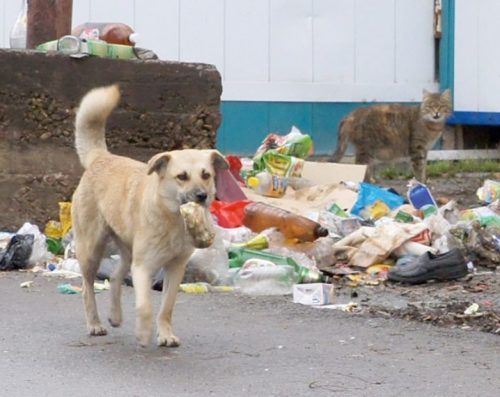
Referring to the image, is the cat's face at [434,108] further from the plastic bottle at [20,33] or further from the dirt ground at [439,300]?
the dirt ground at [439,300]

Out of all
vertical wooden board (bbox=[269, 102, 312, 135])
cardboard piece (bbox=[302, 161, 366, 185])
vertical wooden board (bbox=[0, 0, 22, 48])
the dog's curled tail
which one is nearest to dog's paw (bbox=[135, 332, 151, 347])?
the dog's curled tail

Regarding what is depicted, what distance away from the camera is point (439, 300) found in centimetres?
727

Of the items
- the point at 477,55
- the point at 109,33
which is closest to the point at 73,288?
the point at 109,33

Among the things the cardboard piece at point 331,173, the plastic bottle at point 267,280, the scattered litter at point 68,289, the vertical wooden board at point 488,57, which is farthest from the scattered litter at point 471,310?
the vertical wooden board at point 488,57

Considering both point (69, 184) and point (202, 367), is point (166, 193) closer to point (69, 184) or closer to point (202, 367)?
point (202, 367)

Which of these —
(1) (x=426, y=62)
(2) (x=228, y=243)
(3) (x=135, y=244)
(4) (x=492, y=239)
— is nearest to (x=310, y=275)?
(2) (x=228, y=243)

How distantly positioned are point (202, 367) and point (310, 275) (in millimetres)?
2359

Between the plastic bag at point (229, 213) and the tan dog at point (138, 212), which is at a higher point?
the tan dog at point (138, 212)

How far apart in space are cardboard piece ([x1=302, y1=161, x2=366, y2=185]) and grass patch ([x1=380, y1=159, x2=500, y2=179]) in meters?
2.25

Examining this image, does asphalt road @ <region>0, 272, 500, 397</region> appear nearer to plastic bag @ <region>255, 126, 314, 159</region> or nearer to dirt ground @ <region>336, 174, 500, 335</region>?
A: dirt ground @ <region>336, 174, 500, 335</region>

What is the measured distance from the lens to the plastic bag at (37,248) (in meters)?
8.59

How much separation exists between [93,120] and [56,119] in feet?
9.27

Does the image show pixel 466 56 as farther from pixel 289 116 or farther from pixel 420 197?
pixel 420 197

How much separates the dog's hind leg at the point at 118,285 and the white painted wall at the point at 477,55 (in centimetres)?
883
